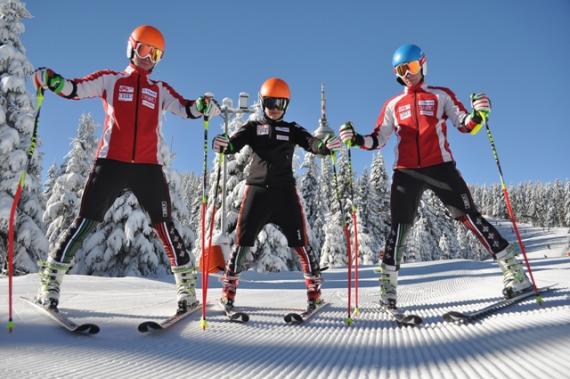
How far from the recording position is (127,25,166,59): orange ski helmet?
4027 mm

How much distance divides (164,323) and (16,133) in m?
16.1

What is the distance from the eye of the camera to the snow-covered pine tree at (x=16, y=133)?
1567cm

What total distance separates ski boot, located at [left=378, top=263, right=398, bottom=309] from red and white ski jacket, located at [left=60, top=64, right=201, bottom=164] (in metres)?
2.70

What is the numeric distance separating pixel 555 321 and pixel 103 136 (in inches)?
162

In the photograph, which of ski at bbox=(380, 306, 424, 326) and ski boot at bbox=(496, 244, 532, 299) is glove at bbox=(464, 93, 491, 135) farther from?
ski at bbox=(380, 306, 424, 326)

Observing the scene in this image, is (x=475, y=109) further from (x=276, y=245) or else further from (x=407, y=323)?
(x=276, y=245)

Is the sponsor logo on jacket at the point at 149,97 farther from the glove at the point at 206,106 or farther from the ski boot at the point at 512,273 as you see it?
the ski boot at the point at 512,273

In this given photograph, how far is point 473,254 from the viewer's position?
228ft

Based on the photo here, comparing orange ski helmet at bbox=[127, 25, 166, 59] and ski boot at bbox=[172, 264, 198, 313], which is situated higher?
orange ski helmet at bbox=[127, 25, 166, 59]

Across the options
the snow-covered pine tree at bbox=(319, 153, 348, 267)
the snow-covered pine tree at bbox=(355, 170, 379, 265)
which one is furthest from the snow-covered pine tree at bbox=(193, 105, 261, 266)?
the snow-covered pine tree at bbox=(355, 170, 379, 265)

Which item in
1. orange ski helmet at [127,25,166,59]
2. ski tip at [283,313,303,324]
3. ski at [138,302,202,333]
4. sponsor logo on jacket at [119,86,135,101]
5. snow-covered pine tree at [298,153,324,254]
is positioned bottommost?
ski tip at [283,313,303,324]

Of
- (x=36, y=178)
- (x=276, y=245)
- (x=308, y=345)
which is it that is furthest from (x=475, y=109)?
(x=36, y=178)

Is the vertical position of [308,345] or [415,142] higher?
[415,142]

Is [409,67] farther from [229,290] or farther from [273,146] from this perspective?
[229,290]
